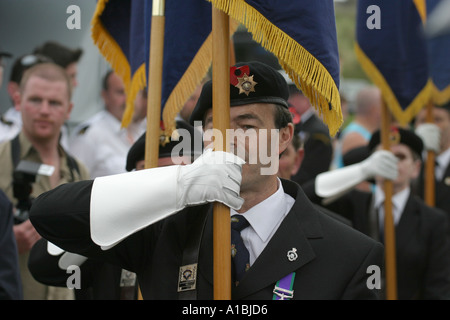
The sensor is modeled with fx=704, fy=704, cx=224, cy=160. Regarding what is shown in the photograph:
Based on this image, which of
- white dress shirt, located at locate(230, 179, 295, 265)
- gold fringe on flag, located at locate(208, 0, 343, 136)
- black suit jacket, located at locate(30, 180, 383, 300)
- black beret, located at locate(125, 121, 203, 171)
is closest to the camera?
black suit jacket, located at locate(30, 180, 383, 300)

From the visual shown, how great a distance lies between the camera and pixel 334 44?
124 inches

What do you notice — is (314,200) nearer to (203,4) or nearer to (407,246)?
(407,246)

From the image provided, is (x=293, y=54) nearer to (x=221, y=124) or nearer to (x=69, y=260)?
(x=221, y=124)

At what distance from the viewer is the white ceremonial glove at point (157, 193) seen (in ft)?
9.12

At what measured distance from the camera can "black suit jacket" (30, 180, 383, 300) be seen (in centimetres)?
294

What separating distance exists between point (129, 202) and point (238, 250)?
22.8 inches

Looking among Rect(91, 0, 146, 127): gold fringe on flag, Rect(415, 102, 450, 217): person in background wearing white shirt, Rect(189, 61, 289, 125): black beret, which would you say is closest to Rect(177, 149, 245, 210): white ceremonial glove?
Rect(189, 61, 289, 125): black beret

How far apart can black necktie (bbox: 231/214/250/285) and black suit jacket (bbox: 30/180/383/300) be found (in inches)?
3.0

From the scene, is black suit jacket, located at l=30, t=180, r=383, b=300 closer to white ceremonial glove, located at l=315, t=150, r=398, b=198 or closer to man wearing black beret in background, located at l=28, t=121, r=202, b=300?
man wearing black beret in background, located at l=28, t=121, r=202, b=300

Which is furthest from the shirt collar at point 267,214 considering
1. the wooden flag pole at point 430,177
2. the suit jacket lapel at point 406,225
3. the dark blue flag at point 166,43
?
the wooden flag pole at point 430,177

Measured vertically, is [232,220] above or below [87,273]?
above

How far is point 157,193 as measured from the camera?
109 inches

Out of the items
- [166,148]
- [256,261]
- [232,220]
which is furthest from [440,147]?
[256,261]
